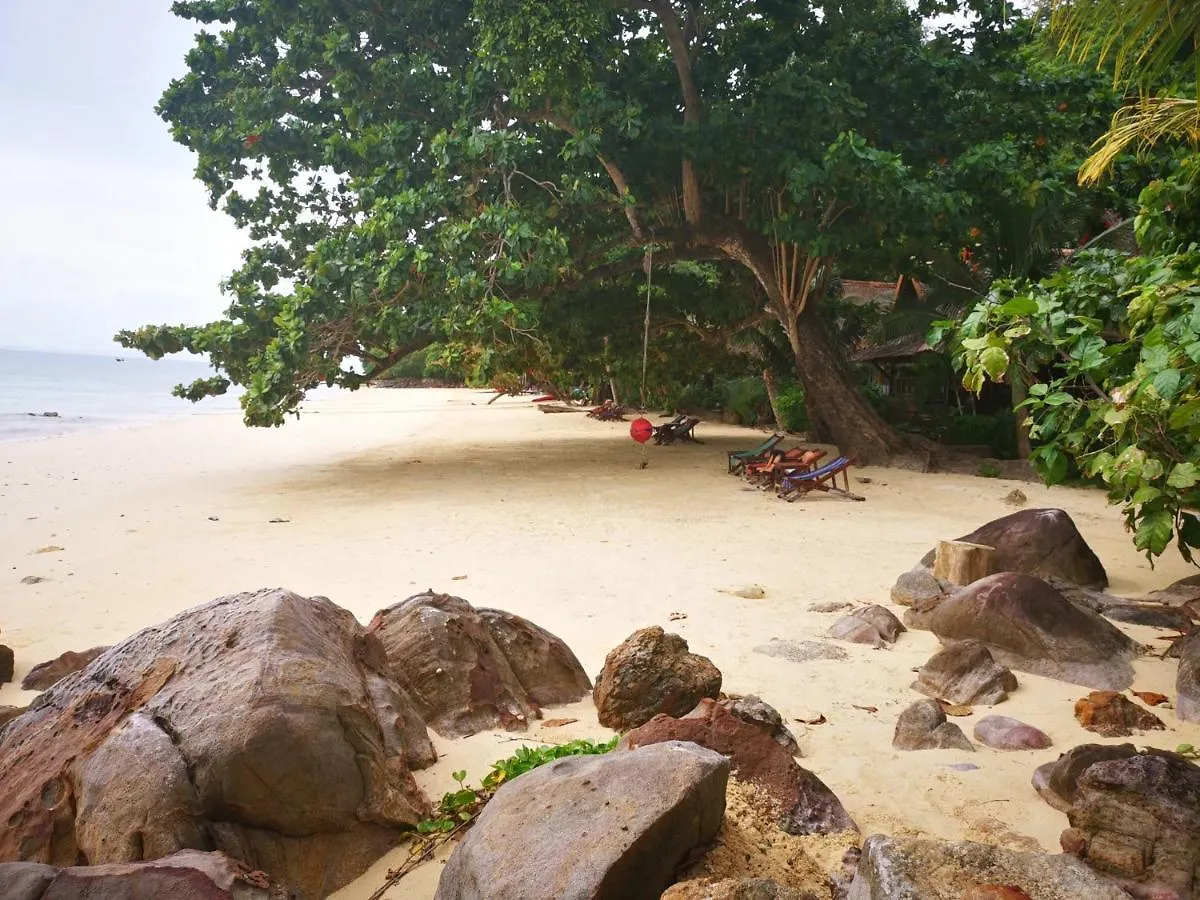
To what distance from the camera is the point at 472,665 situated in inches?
167

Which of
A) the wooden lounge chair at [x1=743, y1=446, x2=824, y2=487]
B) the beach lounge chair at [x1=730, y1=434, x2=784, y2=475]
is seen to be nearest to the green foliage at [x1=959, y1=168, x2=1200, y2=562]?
the wooden lounge chair at [x1=743, y1=446, x2=824, y2=487]

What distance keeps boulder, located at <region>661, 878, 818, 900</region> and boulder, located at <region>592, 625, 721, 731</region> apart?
1.78 m

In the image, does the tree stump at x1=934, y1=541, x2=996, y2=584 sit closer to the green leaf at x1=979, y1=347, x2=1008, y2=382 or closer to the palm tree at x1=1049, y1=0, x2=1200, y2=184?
the green leaf at x1=979, y1=347, x2=1008, y2=382

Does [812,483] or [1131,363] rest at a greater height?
[1131,363]

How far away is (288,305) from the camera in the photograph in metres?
12.6

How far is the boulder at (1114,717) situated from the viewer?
12.8 ft

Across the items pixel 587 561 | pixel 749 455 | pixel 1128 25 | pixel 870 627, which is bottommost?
pixel 587 561

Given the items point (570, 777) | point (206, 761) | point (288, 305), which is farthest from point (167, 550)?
point (570, 777)

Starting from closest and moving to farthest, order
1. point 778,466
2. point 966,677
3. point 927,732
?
Result: point 927,732, point 966,677, point 778,466

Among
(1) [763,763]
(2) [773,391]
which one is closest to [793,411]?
(2) [773,391]

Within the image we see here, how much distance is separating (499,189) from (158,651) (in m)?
12.2

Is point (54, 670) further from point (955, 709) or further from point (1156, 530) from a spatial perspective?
point (1156, 530)

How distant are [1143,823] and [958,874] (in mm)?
927

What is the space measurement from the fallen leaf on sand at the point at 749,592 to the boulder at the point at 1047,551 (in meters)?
1.57
